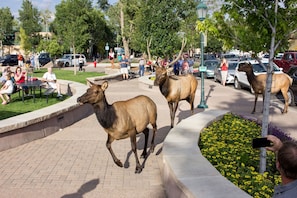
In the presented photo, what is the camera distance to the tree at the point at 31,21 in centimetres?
7131

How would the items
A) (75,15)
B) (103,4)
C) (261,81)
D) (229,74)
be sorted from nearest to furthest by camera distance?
1. (261,81)
2. (229,74)
3. (75,15)
4. (103,4)

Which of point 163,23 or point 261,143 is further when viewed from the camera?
point 163,23

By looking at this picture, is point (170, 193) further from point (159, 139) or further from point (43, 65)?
point (43, 65)

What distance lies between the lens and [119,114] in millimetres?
5836

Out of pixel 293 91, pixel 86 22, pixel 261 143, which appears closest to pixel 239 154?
pixel 261 143

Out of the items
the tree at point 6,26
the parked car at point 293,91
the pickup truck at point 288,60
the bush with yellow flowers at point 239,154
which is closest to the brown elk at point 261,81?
the parked car at point 293,91

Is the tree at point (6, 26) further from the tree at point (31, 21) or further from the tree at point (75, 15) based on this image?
the tree at point (75, 15)

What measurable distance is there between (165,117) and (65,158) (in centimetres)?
492

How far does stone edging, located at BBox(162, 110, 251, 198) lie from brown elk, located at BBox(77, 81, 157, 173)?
0.66 metres

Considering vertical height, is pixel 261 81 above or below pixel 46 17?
below

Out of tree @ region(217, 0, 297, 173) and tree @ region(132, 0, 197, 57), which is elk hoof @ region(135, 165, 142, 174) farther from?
tree @ region(132, 0, 197, 57)

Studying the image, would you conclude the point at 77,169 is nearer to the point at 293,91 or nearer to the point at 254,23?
the point at 254,23

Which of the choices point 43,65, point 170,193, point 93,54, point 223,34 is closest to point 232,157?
point 170,193

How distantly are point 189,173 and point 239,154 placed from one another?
200 centimetres
